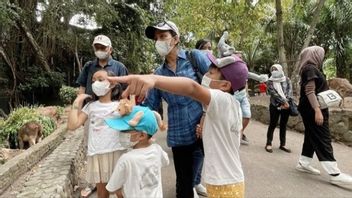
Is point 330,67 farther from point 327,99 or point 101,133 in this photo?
point 101,133

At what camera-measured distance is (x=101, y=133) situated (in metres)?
3.64

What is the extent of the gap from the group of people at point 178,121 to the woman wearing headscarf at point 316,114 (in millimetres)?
13

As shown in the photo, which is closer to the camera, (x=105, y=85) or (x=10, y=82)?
(x=105, y=85)

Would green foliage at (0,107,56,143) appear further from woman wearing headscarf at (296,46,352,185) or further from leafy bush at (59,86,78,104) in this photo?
woman wearing headscarf at (296,46,352,185)

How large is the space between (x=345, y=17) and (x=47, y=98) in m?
12.0

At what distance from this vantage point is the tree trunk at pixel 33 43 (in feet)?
42.6

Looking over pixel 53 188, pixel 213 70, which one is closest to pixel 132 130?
pixel 213 70

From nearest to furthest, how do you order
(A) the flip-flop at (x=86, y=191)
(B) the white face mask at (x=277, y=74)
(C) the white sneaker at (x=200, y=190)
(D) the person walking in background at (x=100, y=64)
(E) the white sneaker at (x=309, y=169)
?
1. (D) the person walking in background at (x=100, y=64)
2. (C) the white sneaker at (x=200, y=190)
3. (A) the flip-flop at (x=86, y=191)
4. (E) the white sneaker at (x=309, y=169)
5. (B) the white face mask at (x=277, y=74)

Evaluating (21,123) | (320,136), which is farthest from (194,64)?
(21,123)

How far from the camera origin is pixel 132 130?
103 inches

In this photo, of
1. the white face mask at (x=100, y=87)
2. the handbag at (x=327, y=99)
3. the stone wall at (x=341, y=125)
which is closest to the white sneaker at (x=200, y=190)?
the white face mask at (x=100, y=87)

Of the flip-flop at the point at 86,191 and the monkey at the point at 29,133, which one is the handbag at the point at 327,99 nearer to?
the flip-flop at the point at 86,191

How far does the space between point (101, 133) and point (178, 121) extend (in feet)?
2.44

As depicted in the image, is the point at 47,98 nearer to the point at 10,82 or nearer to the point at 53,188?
the point at 10,82
